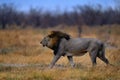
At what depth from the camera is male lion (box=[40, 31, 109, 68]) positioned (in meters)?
15.3

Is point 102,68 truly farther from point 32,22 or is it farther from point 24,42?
point 32,22

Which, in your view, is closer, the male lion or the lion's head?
the male lion

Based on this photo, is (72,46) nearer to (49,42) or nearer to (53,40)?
(53,40)

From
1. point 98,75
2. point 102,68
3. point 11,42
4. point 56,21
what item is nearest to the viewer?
point 98,75

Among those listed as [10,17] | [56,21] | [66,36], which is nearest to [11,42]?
[66,36]

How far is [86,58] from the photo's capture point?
1945cm

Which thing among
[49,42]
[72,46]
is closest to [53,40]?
[49,42]

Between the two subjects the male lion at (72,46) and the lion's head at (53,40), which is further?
the lion's head at (53,40)

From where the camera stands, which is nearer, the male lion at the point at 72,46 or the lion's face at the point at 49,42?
the male lion at the point at 72,46

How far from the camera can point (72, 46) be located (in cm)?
1564

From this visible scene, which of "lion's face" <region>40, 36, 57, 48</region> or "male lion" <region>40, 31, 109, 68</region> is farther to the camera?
"lion's face" <region>40, 36, 57, 48</region>

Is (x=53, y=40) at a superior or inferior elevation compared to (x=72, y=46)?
superior

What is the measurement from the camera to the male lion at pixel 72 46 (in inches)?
603

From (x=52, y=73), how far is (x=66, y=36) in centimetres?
272
